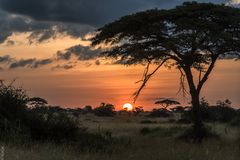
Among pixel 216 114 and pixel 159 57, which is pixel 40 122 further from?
pixel 216 114

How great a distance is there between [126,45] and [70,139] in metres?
9.93

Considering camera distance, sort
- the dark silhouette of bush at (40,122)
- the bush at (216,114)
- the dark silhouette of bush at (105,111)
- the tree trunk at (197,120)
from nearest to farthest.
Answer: the dark silhouette of bush at (40,122) < the tree trunk at (197,120) < the bush at (216,114) < the dark silhouette of bush at (105,111)

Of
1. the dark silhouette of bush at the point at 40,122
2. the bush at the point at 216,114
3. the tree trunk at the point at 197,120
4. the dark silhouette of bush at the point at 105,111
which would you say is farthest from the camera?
the dark silhouette of bush at the point at 105,111

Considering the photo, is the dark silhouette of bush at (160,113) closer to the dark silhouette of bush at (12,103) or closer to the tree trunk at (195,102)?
the tree trunk at (195,102)

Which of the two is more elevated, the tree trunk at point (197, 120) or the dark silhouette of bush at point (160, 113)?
the dark silhouette of bush at point (160, 113)

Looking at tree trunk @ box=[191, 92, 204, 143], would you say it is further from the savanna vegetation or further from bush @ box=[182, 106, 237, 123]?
bush @ box=[182, 106, 237, 123]

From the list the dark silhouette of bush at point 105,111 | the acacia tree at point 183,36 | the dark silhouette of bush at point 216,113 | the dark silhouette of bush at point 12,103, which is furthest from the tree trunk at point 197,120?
the dark silhouette of bush at point 105,111

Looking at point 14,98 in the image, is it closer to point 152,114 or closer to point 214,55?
point 214,55

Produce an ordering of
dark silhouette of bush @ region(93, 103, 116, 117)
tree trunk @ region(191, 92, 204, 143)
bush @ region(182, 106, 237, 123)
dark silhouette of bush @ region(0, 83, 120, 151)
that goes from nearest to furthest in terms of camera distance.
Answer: dark silhouette of bush @ region(0, 83, 120, 151) → tree trunk @ region(191, 92, 204, 143) → bush @ region(182, 106, 237, 123) → dark silhouette of bush @ region(93, 103, 116, 117)

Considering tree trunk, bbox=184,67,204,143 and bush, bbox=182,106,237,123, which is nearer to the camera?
tree trunk, bbox=184,67,204,143

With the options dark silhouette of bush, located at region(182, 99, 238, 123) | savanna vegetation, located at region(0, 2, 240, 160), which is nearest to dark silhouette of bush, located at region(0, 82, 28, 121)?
savanna vegetation, located at region(0, 2, 240, 160)

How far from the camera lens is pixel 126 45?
3030 cm

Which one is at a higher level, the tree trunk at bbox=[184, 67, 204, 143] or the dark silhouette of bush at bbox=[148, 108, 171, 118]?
the dark silhouette of bush at bbox=[148, 108, 171, 118]

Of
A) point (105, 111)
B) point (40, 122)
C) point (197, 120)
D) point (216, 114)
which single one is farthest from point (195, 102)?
point (105, 111)
